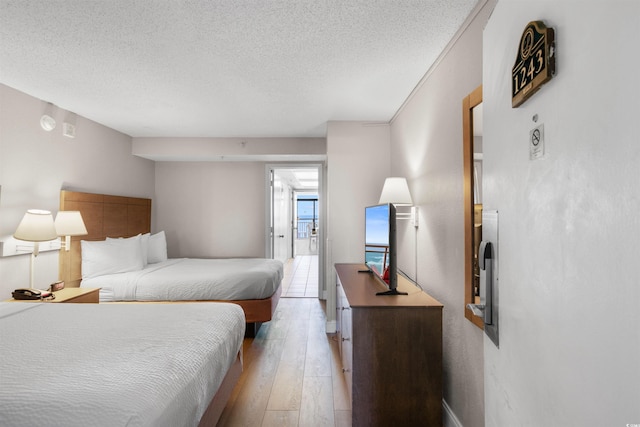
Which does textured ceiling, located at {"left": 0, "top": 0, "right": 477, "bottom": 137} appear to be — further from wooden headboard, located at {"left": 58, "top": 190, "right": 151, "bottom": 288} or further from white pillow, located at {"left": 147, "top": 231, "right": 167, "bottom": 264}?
white pillow, located at {"left": 147, "top": 231, "right": 167, "bottom": 264}

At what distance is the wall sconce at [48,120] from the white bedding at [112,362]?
1884 millimetres

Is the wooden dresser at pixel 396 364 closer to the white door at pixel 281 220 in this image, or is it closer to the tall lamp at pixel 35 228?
the tall lamp at pixel 35 228

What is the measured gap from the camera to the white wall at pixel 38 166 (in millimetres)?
2648

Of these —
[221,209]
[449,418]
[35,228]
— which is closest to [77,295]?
[35,228]

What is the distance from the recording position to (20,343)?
149 cm

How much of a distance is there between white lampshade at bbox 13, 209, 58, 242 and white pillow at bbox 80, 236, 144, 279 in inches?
29.6

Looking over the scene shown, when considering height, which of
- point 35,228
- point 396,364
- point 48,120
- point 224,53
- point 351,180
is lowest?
point 396,364

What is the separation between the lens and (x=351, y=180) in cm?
363

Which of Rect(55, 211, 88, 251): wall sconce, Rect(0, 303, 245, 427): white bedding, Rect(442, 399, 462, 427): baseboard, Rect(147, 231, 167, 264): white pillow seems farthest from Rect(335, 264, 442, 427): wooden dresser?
Rect(147, 231, 167, 264): white pillow

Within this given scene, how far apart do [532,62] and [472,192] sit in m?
1.12

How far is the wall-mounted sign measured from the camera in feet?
1.91

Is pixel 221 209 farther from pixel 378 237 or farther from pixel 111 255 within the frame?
pixel 378 237

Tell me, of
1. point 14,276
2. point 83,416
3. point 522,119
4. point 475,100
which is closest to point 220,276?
point 14,276

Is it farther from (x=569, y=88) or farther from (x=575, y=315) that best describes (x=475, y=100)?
(x=575, y=315)
